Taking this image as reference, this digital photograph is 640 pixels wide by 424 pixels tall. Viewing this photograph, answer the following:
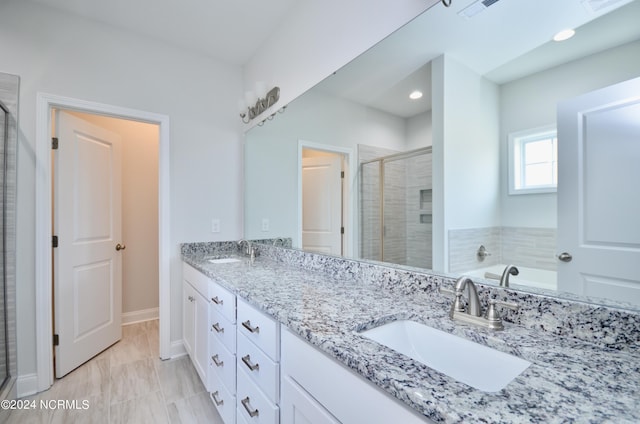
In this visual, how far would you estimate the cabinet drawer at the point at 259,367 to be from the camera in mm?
1000

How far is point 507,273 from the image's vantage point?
2.94ft

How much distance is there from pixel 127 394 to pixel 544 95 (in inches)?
105

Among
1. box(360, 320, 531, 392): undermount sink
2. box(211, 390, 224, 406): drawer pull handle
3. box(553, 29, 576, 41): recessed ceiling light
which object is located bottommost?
box(211, 390, 224, 406): drawer pull handle

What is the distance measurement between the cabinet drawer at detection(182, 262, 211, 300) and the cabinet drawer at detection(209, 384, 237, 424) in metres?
0.52

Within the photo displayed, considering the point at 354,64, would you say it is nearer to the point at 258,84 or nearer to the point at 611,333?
the point at 258,84

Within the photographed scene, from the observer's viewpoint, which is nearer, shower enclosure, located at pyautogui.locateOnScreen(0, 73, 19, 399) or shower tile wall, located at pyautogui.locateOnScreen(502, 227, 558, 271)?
shower tile wall, located at pyautogui.locateOnScreen(502, 227, 558, 271)

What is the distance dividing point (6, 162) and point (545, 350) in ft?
Answer: 9.40

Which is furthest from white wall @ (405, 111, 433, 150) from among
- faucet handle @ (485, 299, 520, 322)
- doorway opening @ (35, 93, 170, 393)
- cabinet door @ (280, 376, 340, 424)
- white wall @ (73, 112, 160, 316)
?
white wall @ (73, 112, 160, 316)

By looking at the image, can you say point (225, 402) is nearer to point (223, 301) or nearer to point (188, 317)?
point (223, 301)

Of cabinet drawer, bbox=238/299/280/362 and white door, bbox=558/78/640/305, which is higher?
white door, bbox=558/78/640/305

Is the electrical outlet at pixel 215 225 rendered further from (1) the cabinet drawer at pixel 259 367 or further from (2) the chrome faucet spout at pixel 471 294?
(2) the chrome faucet spout at pixel 471 294

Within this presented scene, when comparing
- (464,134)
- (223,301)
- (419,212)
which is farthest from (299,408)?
(464,134)

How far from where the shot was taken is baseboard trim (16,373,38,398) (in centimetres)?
182

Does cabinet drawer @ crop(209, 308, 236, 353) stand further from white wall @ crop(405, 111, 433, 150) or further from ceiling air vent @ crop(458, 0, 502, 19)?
ceiling air vent @ crop(458, 0, 502, 19)
